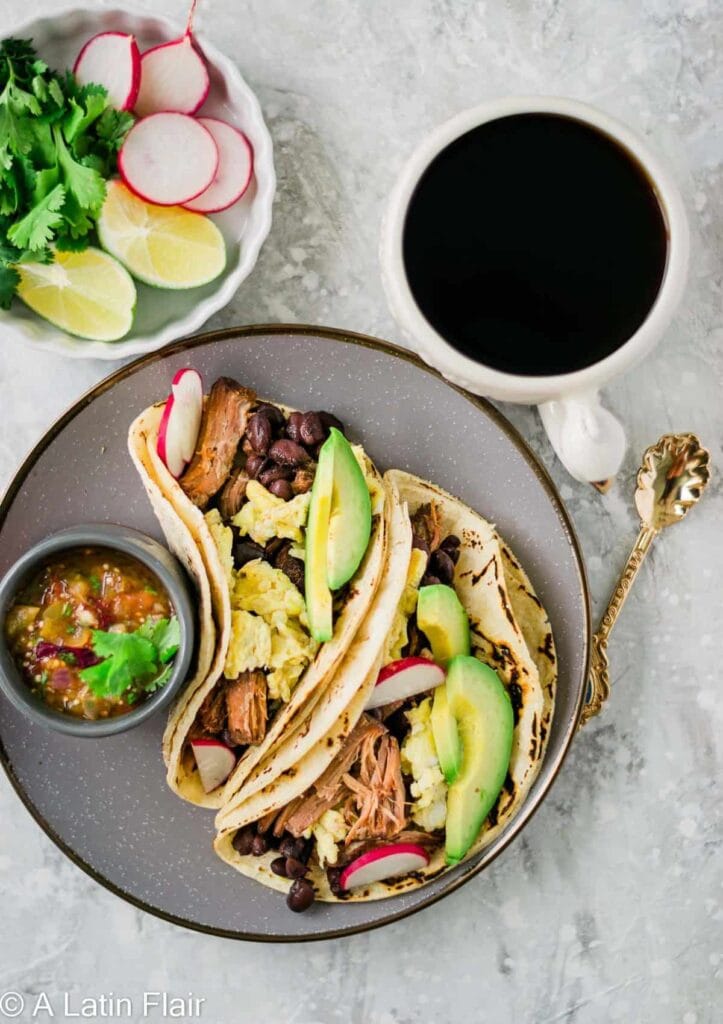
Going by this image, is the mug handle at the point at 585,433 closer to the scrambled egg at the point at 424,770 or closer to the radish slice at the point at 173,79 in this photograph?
the scrambled egg at the point at 424,770

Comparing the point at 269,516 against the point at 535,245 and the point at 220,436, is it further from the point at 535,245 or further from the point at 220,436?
the point at 535,245

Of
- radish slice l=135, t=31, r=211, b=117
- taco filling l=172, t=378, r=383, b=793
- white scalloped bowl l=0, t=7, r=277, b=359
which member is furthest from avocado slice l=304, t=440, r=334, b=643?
radish slice l=135, t=31, r=211, b=117

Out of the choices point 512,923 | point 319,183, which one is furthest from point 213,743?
point 319,183

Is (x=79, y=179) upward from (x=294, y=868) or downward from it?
upward

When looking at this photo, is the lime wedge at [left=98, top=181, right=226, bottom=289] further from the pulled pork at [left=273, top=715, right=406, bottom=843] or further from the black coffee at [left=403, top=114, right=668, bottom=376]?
the pulled pork at [left=273, top=715, right=406, bottom=843]

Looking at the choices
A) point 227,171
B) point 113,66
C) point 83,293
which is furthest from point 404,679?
point 113,66

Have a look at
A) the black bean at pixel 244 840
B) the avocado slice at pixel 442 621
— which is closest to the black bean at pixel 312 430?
the avocado slice at pixel 442 621
